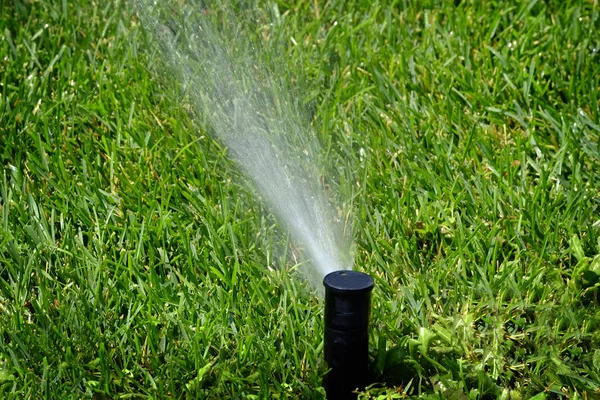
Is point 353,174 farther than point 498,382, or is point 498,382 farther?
point 353,174

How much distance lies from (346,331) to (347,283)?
13 cm

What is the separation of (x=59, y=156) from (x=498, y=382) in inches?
64.0

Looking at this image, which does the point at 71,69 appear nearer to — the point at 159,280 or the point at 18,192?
the point at 18,192

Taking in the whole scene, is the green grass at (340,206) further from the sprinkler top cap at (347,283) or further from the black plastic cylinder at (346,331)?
the sprinkler top cap at (347,283)

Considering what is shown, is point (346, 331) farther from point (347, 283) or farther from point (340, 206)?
point (340, 206)

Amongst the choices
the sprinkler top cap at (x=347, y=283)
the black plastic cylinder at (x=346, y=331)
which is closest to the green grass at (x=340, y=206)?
the black plastic cylinder at (x=346, y=331)

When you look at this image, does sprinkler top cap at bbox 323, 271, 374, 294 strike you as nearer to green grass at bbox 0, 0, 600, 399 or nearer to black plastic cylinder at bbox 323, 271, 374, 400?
black plastic cylinder at bbox 323, 271, 374, 400

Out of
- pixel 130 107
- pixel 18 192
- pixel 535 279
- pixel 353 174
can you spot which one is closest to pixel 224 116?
pixel 130 107

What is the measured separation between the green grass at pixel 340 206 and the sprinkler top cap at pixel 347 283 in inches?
14.7

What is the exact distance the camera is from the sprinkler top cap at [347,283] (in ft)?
6.68

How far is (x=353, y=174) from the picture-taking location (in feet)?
10.3

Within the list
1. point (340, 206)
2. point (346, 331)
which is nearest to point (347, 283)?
point (346, 331)

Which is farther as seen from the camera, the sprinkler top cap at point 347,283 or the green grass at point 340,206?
the green grass at point 340,206

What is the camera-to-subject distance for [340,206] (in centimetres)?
302
